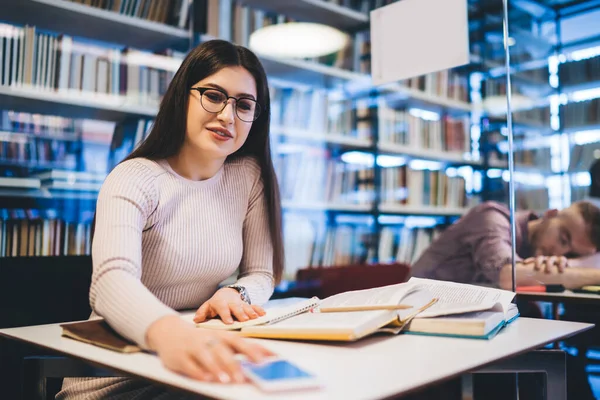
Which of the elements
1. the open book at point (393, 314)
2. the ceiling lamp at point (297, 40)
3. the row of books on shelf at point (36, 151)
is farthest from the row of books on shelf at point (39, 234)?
the open book at point (393, 314)

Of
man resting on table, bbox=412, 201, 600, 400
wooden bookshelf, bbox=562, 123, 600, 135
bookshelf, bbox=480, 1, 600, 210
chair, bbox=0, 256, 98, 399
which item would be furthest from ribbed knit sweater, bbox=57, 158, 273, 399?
wooden bookshelf, bbox=562, 123, 600, 135

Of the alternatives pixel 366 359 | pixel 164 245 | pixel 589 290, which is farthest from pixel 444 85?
pixel 366 359

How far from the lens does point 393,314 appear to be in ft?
3.13

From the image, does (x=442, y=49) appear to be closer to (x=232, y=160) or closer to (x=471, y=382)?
(x=232, y=160)

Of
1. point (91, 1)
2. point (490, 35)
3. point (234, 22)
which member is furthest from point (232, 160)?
point (490, 35)

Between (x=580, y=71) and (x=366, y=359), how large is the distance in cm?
150

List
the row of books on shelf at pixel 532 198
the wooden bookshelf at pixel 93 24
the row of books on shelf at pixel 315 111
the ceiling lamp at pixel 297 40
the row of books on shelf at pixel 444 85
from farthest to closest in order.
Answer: the row of books on shelf at pixel 444 85
the row of books on shelf at pixel 315 111
the ceiling lamp at pixel 297 40
the wooden bookshelf at pixel 93 24
the row of books on shelf at pixel 532 198

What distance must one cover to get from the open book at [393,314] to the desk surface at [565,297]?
478mm

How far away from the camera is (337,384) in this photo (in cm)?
65

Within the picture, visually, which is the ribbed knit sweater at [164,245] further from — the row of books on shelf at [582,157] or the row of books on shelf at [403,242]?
the row of books on shelf at [403,242]

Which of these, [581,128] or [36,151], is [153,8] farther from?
[581,128]

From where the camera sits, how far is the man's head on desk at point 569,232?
1708 millimetres

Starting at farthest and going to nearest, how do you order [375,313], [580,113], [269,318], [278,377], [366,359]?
[580,113], [269,318], [375,313], [366,359], [278,377]

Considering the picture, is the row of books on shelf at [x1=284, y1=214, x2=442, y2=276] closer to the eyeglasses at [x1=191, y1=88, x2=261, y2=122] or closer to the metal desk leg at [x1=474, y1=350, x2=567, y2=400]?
the eyeglasses at [x1=191, y1=88, x2=261, y2=122]
